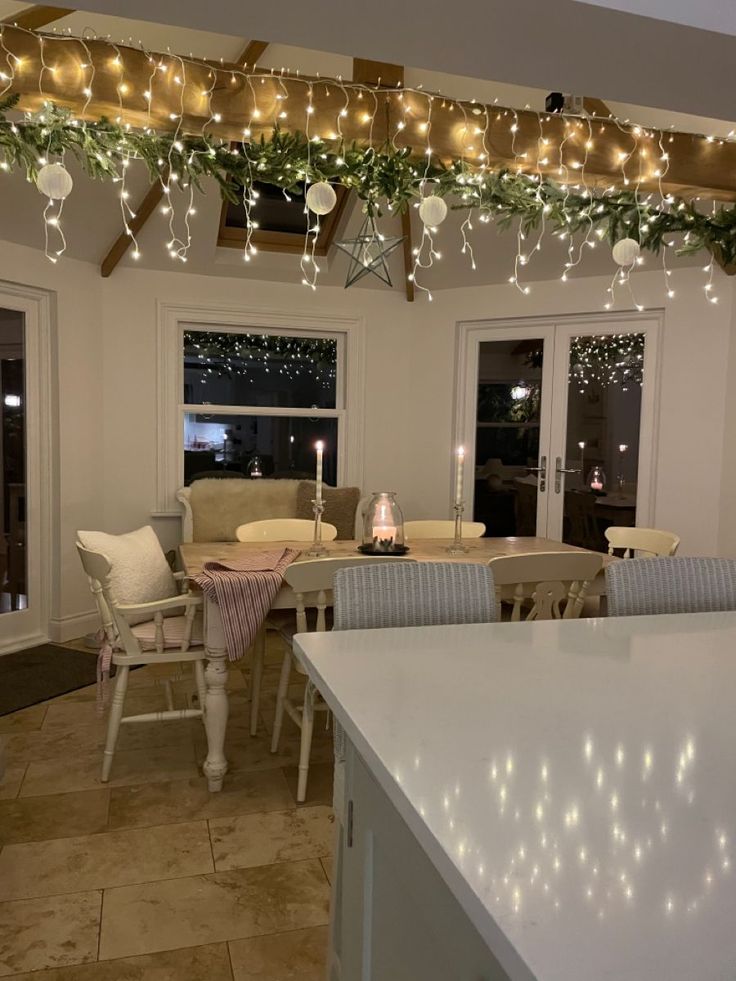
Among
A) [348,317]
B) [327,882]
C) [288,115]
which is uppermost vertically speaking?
[288,115]

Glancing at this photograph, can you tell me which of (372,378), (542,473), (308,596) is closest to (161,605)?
(308,596)

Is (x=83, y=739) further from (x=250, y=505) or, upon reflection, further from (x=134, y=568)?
(x=250, y=505)

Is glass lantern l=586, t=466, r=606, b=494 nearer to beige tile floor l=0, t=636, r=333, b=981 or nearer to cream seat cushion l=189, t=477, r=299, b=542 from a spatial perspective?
cream seat cushion l=189, t=477, r=299, b=542

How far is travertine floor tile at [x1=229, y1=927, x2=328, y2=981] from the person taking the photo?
186 cm

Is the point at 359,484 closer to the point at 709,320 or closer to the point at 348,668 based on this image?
the point at 709,320

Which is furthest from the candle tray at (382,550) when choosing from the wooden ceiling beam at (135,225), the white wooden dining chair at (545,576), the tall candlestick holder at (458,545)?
the wooden ceiling beam at (135,225)

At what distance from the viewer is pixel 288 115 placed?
121 inches

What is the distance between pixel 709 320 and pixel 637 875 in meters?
4.70

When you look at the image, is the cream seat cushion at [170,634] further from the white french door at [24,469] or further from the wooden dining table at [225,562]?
the white french door at [24,469]

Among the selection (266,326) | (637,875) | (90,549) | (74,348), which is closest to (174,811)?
(90,549)

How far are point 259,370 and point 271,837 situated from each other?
365cm

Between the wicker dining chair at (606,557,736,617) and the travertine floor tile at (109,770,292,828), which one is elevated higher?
the wicker dining chair at (606,557,736,617)

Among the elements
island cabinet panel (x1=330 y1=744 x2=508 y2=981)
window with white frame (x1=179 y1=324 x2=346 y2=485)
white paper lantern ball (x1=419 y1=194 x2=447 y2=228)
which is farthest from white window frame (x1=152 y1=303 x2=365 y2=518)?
island cabinet panel (x1=330 y1=744 x2=508 y2=981)

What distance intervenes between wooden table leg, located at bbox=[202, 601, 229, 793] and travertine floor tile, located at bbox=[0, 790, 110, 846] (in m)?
0.39
